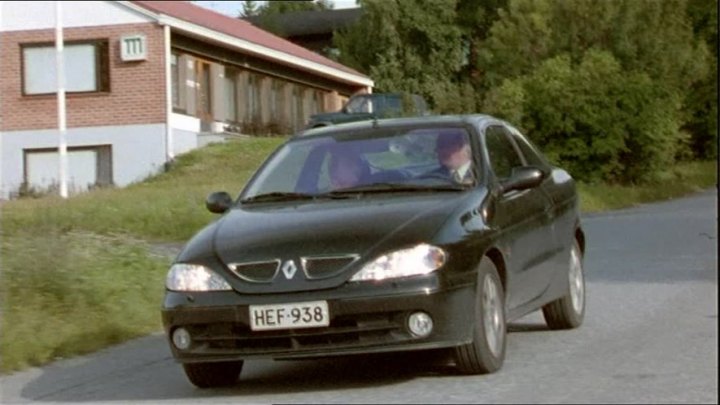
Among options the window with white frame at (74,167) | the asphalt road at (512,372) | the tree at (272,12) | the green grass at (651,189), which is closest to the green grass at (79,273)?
the asphalt road at (512,372)

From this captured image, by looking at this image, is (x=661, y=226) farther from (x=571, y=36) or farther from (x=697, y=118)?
(x=697, y=118)

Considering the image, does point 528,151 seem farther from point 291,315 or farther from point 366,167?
point 291,315

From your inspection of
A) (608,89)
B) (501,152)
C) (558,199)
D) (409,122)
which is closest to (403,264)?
(409,122)

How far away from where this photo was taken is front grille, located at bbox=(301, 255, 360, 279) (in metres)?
9.19

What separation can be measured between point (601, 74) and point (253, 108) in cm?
1192

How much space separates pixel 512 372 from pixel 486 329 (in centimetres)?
43

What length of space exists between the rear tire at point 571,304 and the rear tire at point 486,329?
6.16 feet

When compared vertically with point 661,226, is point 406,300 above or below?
above

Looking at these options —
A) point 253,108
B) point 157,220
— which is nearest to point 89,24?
point 157,220

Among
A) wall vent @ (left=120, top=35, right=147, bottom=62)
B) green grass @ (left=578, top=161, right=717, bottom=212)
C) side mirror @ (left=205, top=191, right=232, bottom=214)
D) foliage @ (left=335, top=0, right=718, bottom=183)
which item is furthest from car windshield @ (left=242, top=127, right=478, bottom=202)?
wall vent @ (left=120, top=35, right=147, bottom=62)

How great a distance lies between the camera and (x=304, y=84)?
46969 millimetres

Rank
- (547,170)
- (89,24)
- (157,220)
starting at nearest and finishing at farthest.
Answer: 1. (547,170)
2. (157,220)
3. (89,24)

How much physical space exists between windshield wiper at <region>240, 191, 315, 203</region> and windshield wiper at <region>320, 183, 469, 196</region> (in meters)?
0.17

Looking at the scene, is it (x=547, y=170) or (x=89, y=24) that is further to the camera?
(x=89, y=24)
